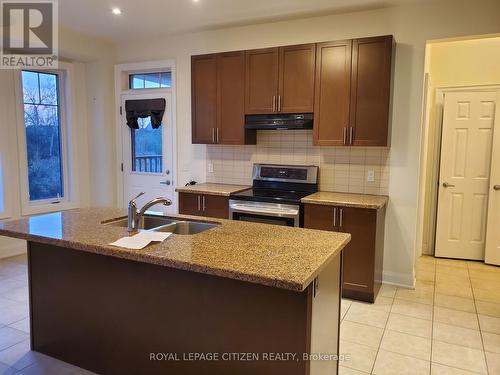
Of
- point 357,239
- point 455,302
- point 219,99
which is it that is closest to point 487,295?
point 455,302

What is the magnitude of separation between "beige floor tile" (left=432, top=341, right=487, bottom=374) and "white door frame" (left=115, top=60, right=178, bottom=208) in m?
3.34

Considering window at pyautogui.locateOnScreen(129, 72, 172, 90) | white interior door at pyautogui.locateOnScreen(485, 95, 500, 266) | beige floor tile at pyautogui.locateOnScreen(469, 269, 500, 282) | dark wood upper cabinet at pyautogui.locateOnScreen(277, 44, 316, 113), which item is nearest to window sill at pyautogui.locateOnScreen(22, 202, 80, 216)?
window at pyautogui.locateOnScreen(129, 72, 172, 90)

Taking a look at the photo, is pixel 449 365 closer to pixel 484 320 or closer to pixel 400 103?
pixel 484 320

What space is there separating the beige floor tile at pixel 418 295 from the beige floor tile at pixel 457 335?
46 cm

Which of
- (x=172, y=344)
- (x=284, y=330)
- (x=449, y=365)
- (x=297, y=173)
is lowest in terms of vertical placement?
(x=449, y=365)

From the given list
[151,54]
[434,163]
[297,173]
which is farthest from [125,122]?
[434,163]

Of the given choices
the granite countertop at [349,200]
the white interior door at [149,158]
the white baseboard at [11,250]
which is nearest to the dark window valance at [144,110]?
the white interior door at [149,158]

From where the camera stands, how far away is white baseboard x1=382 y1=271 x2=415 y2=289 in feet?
12.3

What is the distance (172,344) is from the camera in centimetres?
203

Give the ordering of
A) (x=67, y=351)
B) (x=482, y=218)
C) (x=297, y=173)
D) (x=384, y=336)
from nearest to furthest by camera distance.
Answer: (x=67, y=351) → (x=384, y=336) → (x=297, y=173) → (x=482, y=218)

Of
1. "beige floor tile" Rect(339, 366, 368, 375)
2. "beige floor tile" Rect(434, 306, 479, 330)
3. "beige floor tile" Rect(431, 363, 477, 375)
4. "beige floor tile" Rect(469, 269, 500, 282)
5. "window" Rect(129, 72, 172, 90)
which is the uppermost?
"window" Rect(129, 72, 172, 90)

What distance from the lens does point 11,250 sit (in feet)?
15.0

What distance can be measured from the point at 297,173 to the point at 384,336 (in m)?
1.84

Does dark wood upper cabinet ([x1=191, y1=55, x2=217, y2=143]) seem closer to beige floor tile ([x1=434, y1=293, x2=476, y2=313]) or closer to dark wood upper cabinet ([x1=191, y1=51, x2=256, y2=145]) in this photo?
dark wood upper cabinet ([x1=191, y1=51, x2=256, y2=145])
